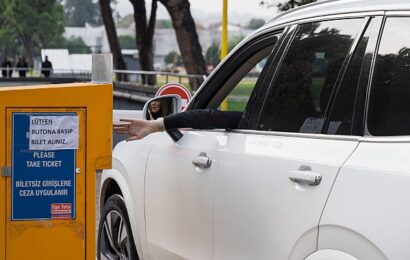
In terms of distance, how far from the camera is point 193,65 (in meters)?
19.0

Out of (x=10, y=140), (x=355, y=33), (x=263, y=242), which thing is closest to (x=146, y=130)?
(x=10, y=140)

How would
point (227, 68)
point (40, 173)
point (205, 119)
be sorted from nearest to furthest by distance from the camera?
point (40, 173) → point (205, 119) → point (227, 68)

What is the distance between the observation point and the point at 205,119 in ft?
14.5

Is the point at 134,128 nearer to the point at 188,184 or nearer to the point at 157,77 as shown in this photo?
the point at 188,184

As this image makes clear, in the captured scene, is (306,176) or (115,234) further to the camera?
(115,234)

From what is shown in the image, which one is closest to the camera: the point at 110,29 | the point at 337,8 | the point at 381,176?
the point at 381,176

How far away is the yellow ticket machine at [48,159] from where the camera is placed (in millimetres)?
4047

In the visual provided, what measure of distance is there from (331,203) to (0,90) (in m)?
1.91

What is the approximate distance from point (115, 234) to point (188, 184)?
1.41 meters

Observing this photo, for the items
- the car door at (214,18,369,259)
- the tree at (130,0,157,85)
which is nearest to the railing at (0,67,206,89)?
the tree at (130,0,157,85)

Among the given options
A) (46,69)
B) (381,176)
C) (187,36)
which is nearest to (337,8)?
(381,176)

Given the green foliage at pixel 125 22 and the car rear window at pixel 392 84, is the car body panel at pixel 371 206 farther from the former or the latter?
the green foliage at pixel 125 22

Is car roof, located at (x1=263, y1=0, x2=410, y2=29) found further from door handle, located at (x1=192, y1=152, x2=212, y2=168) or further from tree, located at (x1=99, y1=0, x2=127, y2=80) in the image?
tree, located at (x1=99, y1=0, x2=127, y2=80)

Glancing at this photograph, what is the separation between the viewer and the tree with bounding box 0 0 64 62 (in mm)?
81581
